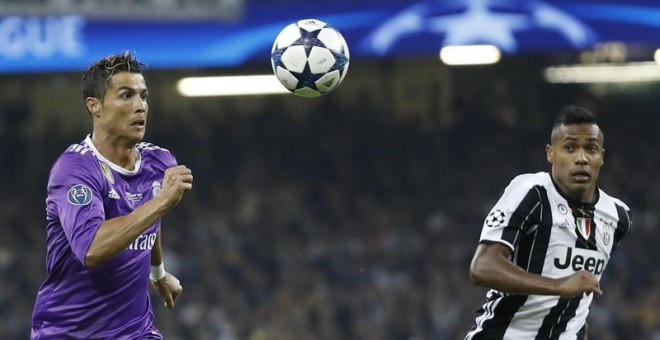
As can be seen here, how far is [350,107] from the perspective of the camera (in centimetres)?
1686

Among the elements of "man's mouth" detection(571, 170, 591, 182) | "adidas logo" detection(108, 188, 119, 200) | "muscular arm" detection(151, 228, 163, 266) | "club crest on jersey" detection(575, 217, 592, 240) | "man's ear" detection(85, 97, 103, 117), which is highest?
"man's ear" detection(85, 97, 103, 117)

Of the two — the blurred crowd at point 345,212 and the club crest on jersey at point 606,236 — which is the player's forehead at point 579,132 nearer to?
the club crest on jersey at point 606,236

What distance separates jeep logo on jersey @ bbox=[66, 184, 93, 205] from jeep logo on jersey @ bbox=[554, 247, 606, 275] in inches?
87.7

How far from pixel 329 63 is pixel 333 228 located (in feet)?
31.7

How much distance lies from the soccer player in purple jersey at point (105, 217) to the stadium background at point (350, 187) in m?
8.86

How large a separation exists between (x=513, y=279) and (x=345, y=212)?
11.2 metres

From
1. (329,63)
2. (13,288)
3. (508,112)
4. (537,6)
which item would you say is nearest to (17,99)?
(13,288)

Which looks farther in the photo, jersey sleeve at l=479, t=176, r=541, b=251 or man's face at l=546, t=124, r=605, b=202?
man's face at l=546, t=124, r=605, b=202

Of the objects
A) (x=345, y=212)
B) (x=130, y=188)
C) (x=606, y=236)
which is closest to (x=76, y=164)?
(x=130, y=188)

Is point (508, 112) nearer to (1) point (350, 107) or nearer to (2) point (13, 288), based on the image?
(1) point (350, 107)

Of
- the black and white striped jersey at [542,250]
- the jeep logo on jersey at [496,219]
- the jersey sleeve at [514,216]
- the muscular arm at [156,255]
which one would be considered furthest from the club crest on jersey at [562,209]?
the muscular arm at [156,255]

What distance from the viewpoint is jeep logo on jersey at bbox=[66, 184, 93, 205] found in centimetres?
485

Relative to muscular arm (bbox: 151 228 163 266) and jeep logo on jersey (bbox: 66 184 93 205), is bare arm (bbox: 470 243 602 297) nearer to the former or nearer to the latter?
muscular arm (bbox: 151 228 163 266)

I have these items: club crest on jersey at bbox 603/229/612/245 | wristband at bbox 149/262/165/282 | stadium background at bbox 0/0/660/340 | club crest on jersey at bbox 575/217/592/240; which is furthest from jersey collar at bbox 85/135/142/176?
stadium background at bbox 0/0/660/340
